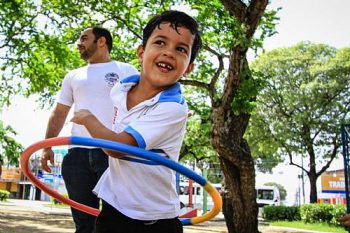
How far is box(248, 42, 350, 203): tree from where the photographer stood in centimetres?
2795

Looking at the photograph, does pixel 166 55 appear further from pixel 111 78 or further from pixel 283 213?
pixel 283 213

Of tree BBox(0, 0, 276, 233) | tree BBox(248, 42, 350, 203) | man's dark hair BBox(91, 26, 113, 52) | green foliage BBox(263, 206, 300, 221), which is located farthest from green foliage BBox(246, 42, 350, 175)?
man's dark hair BBox(91, 26, 113, 52)

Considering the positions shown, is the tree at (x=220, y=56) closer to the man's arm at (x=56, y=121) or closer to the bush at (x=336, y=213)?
the man's arm at (x=56, y=121)

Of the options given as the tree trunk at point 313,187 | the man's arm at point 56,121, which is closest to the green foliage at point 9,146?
the man's arm at point 56,121

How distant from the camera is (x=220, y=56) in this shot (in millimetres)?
11789

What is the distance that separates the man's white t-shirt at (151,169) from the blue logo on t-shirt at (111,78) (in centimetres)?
127

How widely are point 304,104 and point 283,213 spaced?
7.95m

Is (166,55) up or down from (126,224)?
up

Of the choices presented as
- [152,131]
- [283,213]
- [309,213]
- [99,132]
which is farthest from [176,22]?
[283,213]

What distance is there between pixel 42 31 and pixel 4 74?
9.70 ft

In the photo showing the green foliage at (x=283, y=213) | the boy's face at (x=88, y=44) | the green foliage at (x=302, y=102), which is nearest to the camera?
the boy's face at (x=88, y=44)

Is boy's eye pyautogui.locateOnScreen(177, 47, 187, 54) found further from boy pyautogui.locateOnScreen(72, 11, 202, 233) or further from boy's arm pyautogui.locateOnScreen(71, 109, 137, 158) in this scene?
boy's arm pyautogui.locateOnScreen(71, 109, 137, 158)

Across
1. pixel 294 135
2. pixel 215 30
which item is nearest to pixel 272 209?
pixel 294 135

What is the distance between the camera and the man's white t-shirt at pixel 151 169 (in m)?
2.02
